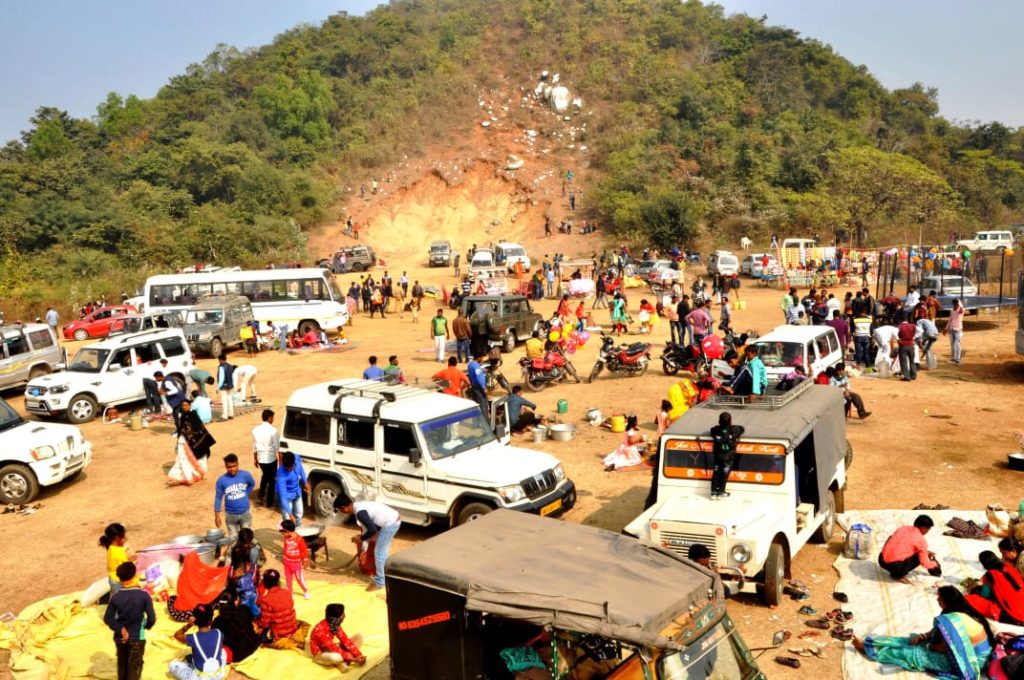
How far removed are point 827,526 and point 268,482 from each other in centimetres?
826

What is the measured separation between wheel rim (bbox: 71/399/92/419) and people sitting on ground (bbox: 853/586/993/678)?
59.2ft

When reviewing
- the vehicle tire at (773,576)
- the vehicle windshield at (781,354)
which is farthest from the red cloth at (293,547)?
the vehicle windshield at (781,354)

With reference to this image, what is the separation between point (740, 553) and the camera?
8.75 meters

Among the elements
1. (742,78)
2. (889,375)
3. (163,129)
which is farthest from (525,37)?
(889,375)

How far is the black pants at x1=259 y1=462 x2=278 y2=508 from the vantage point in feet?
41.8

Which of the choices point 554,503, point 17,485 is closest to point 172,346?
point 17,485

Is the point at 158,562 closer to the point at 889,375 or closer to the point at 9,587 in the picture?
the point at 9,587

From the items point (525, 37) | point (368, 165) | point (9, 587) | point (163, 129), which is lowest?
point (9, 587)

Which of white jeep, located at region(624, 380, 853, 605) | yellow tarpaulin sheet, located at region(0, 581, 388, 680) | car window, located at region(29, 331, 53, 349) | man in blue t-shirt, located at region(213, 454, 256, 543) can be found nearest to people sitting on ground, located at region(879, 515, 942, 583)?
white jeep, located at region(624, 380, 853, 605)

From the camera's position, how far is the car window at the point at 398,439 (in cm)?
1141

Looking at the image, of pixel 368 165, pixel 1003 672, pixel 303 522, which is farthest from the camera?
pixel 368 165

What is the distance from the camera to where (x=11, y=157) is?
8325 cm

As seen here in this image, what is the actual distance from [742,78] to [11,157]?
7318 centimetres

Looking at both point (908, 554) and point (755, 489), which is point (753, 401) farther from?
point (908, 554)
